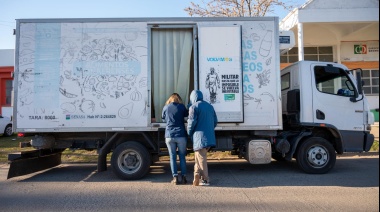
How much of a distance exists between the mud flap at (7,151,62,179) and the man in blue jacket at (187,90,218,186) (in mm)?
3599

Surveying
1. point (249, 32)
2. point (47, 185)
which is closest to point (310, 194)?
point (249, 32)

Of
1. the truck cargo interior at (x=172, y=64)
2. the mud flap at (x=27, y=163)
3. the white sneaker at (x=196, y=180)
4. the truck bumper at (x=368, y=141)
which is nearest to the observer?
the white sneaker at (x=196, y=180)

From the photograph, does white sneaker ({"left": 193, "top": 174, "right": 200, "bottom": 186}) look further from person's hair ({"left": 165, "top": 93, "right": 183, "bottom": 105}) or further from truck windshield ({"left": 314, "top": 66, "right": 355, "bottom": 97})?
truck windshield ({"left": 314, "top": 66, "right": 355, "bottom": 97})

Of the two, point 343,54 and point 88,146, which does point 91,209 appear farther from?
point 343,54

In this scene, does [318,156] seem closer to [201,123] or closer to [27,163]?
[201,123]

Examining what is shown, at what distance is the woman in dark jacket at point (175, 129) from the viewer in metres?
6.38

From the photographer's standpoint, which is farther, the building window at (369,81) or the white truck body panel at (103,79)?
the building window at (369,81)

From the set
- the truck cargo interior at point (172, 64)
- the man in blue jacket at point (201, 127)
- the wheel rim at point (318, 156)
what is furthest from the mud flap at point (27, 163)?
the wheel rim at point (318, 156)

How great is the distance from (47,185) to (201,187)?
123 inches

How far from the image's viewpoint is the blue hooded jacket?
6152 mm

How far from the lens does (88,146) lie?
705cm

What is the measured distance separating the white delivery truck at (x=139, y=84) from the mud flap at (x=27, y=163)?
0.02 metres

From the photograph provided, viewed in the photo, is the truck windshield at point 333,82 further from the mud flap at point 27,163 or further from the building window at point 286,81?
the mud flap at point 27,163

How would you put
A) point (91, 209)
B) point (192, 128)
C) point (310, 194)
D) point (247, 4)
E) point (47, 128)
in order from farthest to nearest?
point (247, 4) < point (47, 128) < point (192, 128) < point (310, 194) < point (91, 209)
